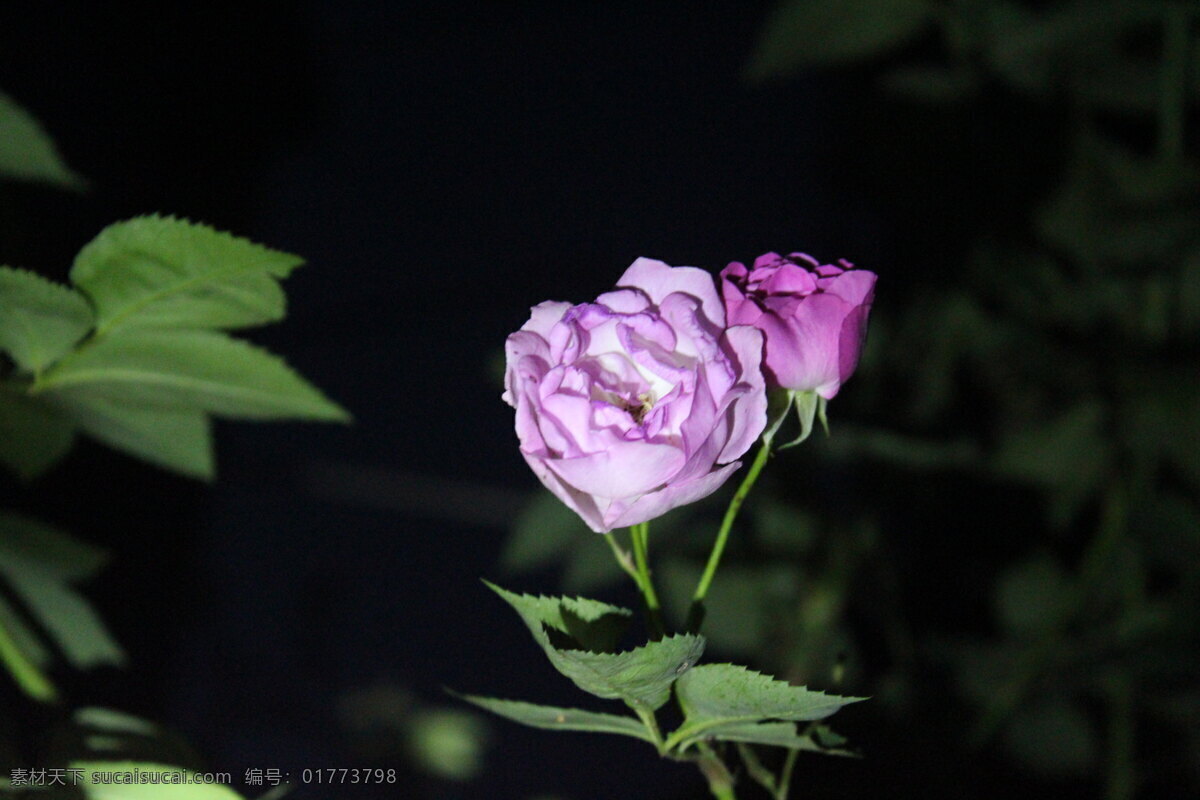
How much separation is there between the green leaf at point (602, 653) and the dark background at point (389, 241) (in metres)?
0.57

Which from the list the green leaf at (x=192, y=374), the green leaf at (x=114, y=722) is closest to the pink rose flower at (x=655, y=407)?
the green leaf at (x=192, y=374)

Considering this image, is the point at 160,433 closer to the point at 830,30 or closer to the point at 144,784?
the point at 144,784

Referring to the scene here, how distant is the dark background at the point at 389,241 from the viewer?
891mm

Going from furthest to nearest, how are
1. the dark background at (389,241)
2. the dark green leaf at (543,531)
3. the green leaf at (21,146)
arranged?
1. the dark background at (389,241)
2. the dark green leaf at (543,531)
3. the green leaf at (21,146)

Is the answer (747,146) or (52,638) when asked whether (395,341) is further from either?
(52,638)

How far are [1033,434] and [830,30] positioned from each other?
35 centimetres

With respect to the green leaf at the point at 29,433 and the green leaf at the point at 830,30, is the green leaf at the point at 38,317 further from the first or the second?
the green leaf at the point at 830,30

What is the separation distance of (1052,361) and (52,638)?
2.33ft

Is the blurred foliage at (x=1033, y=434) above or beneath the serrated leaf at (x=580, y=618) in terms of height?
above

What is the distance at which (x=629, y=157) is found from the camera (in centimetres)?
114

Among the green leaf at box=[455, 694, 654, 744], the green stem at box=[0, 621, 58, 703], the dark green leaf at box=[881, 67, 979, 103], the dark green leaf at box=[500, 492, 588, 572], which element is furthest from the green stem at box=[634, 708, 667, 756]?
the dark green leaf at box=[881, 67, 979, 103]

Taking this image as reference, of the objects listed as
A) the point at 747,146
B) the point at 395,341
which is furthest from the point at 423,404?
the point at 747,146

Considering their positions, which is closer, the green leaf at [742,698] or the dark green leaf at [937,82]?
the green leaf at [742,698]

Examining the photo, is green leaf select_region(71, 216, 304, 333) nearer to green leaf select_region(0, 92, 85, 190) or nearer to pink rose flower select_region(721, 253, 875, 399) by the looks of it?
green leaf select_region(0, 92, 85, 190)
